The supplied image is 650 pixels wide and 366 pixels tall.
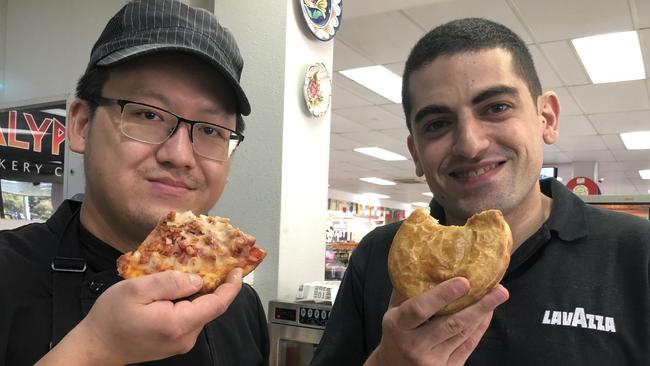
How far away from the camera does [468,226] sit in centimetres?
110

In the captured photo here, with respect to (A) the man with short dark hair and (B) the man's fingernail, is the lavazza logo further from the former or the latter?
(B) the man's fingernail

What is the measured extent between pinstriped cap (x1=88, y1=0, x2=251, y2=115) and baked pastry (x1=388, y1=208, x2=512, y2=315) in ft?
1.98

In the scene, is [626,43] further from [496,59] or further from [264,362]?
[264,362]

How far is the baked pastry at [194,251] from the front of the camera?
0.93 m

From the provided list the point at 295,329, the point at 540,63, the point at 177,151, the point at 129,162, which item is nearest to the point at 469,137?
the point at 177,151

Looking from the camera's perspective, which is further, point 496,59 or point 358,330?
point 358,330

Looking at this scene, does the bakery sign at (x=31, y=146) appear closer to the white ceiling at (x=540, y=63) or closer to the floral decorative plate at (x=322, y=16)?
the floral decorative plate at (x=322, y=16)

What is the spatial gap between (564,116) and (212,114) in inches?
309

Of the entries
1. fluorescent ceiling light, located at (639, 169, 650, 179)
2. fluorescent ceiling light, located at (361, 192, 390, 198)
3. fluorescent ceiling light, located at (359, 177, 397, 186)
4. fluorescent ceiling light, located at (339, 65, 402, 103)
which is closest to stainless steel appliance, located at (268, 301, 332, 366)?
fluorescent ceiling light, located at (339, 65, 402, 103)

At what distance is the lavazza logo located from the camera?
1230mm

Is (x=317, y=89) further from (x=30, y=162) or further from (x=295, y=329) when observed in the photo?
(x=30, y=162)

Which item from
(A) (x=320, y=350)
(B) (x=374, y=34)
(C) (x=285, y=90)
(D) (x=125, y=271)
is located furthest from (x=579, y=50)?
(D) (x=125, y=271)

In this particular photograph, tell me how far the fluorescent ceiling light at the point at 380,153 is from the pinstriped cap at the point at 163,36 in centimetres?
969

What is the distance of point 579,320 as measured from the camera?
125 cm
